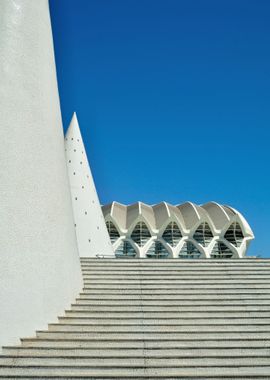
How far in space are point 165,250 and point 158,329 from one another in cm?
2982

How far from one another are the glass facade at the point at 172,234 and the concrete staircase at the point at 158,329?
2675cm

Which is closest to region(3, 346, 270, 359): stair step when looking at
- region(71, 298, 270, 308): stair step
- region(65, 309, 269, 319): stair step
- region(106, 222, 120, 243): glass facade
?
region(65, 309, 269, 319): stair step

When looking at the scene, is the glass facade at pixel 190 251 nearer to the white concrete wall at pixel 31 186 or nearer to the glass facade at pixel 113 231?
the glass facade at pixel 113 231

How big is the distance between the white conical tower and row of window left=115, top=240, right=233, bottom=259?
63.8 ft

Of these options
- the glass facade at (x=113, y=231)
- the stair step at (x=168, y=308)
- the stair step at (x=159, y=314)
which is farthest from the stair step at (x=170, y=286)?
the glass facade at (x=113, y=231)

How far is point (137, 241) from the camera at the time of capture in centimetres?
3372

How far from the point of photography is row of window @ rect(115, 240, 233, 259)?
34.0m

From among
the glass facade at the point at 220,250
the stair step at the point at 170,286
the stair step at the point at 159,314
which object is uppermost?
the glass facade at the point at 220,250

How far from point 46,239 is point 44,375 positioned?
1.83 metres

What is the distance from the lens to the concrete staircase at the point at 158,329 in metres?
4.19

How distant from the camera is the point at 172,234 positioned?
34.2 m

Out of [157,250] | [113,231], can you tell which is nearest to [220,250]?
[157,250]

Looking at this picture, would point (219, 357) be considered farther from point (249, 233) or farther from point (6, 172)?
point (249, 233)

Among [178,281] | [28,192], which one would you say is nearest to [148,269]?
[178,281]
